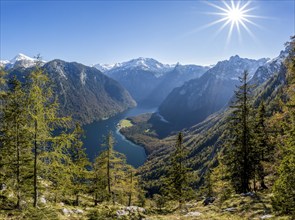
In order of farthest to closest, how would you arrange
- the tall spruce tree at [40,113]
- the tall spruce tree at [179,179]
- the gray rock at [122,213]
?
the tall spruce tree at [179,179]
the gray rock at [122,213]
the tall spruce tree at [40,113]

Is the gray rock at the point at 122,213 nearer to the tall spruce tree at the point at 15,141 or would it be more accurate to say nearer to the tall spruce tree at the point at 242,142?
the tall spruce tree at the point at 15,141

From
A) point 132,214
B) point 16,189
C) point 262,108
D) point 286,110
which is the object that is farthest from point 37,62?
point 262,108

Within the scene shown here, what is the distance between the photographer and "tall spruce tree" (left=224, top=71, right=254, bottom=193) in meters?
30.9

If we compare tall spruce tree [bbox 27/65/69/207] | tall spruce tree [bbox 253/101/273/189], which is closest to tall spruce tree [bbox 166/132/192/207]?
tall spruce tree [bbox 253/101/273/189]

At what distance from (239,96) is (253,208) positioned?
47.1ft

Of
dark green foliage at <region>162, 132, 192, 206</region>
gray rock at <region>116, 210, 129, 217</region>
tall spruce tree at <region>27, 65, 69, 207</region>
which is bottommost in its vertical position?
gray rock at <region>116, 210, 129, 217</region>

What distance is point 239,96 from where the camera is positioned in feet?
102

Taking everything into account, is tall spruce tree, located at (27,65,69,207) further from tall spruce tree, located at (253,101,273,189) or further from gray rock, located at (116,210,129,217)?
tall spruce tree, located at (253,101,273,189)

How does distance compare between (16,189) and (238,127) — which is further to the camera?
(238,127)

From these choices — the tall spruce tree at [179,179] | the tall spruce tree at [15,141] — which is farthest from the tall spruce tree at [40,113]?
the tall spruce tree at [179,179]

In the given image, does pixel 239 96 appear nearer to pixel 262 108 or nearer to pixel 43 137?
pixel 262 108

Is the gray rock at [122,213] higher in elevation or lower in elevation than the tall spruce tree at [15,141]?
lower

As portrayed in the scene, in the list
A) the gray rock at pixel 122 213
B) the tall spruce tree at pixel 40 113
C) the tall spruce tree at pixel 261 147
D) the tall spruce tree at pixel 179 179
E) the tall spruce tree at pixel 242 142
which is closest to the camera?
the tall spruce tree at pixel 40 113

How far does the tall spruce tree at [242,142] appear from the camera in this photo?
30.9 meters
